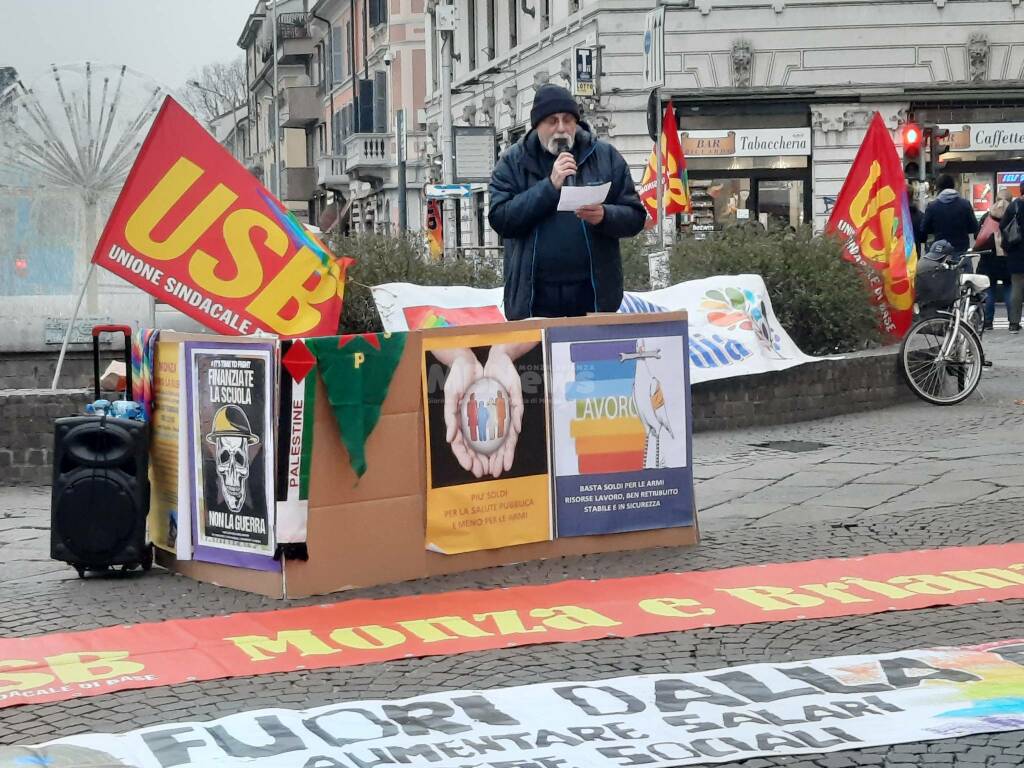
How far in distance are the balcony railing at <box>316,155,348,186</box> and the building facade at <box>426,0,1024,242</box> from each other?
4073cm

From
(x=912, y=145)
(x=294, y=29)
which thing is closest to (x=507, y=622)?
(x=912, y=145)

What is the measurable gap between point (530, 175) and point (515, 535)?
1729 mm

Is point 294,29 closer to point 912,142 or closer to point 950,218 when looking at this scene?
point 912,142

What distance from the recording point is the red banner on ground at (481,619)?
17.4 feet

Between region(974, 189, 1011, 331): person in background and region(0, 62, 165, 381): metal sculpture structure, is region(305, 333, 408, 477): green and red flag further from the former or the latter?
region(974, 189, 1011, 331): person in background

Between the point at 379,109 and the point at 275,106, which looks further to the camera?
the point at 275,106

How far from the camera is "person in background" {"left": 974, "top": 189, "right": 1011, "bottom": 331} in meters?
20.1

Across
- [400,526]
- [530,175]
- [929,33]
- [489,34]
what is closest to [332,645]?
[400,526]

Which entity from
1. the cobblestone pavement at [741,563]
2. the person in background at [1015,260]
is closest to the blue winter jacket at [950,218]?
the person in background at [1015,260]

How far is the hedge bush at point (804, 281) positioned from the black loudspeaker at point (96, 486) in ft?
23.2

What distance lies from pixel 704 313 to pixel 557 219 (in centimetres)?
461

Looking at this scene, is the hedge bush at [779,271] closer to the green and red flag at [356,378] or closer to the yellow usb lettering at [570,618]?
the green and red flag at [356,378]

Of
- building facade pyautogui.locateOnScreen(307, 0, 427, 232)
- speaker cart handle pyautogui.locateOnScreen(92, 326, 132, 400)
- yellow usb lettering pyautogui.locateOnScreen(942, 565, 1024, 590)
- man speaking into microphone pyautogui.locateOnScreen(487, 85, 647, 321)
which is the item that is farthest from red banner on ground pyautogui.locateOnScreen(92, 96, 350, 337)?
building facade pyautogui.locateOnScreen(307, 0, 427, 232)

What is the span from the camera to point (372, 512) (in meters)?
6.41
